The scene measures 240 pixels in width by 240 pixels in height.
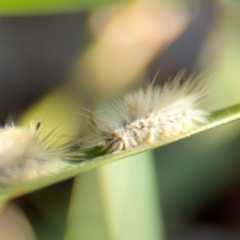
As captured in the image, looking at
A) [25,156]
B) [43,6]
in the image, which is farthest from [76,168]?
[43,6]

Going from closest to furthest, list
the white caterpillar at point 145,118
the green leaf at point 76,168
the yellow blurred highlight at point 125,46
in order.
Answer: the green leaf at point 76,168, the white caterpillar at point 145,118, the yellow blurred highlight at point 125,46

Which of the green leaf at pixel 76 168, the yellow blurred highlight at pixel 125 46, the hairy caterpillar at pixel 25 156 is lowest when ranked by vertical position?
the green leaf at pixel 76 168

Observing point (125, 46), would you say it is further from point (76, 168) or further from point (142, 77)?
point (76, 168)

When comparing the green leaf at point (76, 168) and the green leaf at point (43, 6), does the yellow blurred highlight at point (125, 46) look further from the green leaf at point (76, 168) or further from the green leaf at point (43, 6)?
the green leaf at point (76, 168)

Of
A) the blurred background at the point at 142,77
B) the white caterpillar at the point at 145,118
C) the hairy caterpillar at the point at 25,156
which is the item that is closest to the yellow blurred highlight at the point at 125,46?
the blurred background at the point at 142,77

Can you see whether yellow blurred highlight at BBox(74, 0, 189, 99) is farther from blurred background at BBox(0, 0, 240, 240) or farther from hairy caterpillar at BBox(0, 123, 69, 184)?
hairy caterpillar at BBox(0, 123, 69, 184)

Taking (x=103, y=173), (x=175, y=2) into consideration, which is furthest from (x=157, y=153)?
(x=175, y=2)

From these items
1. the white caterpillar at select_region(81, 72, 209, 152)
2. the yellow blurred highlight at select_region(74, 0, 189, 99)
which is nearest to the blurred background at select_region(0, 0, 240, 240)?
the yellow blurred highlight at select_region(74, 0, 189, 99)
